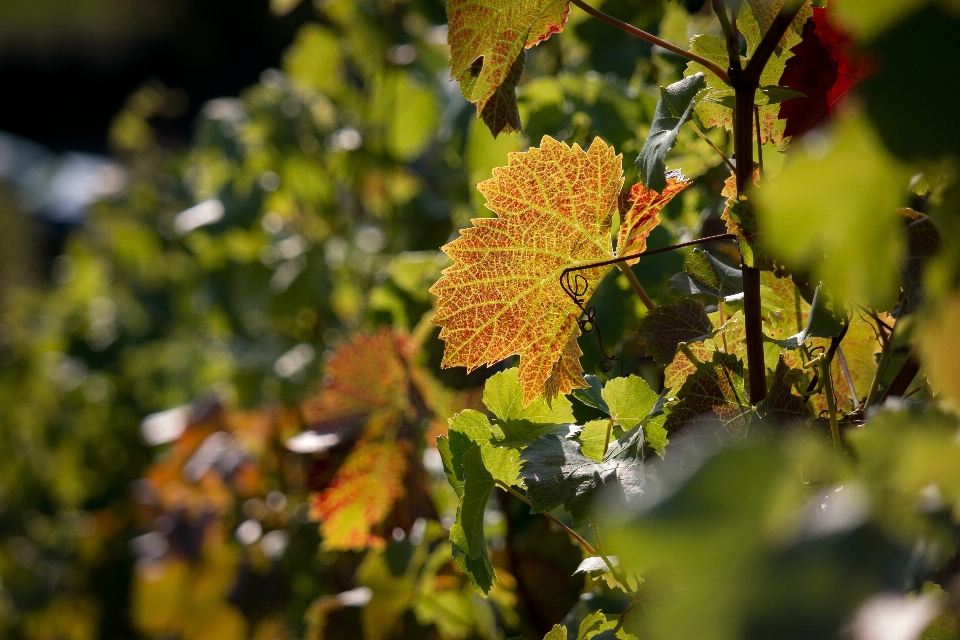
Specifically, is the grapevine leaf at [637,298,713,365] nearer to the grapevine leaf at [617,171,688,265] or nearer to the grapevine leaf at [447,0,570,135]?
the grapevine leaf at [617,171,688,265]

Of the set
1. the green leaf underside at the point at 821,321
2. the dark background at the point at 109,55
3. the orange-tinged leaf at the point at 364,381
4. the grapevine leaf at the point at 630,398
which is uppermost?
the green leaf underside at the point at 821,321

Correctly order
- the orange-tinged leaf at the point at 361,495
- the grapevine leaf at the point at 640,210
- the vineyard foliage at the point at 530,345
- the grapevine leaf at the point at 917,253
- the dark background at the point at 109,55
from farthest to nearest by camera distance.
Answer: the dark background at the point at 109,55, the orange-tinged leaf at the point at 361,495, the grapevine leaf at the point at 640,210, the grapevine leaf at the point at 917,253, the vineyard foliage at the point at 530,345

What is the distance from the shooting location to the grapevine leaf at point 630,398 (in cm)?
56

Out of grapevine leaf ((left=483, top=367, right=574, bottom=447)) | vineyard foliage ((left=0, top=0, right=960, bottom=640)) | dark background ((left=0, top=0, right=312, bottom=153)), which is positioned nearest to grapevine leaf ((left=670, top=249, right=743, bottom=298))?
vineyard foliage ((left=0, top=0, right=960, bottom=640))

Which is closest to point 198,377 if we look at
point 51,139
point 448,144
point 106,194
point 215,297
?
point 215,297

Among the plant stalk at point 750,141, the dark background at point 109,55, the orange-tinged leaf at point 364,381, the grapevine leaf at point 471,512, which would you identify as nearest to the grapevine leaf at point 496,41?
the plant stalk at point 750,141

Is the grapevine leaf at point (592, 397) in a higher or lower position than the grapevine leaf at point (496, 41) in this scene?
lower

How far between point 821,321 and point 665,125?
0.15 m

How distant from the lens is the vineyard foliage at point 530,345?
288mm

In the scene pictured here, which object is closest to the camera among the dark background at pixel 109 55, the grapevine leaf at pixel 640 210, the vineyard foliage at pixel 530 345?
the vineyard foliage at pixel 530 345

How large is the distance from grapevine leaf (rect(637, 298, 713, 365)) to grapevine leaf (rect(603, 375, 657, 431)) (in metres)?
0.02

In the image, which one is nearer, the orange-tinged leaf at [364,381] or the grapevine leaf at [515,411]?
the grapevine leaf at [515,411]

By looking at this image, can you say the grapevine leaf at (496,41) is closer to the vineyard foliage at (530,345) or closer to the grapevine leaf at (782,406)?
the vineyard foliage at (530,345)

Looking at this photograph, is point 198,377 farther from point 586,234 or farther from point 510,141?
point 586,234
